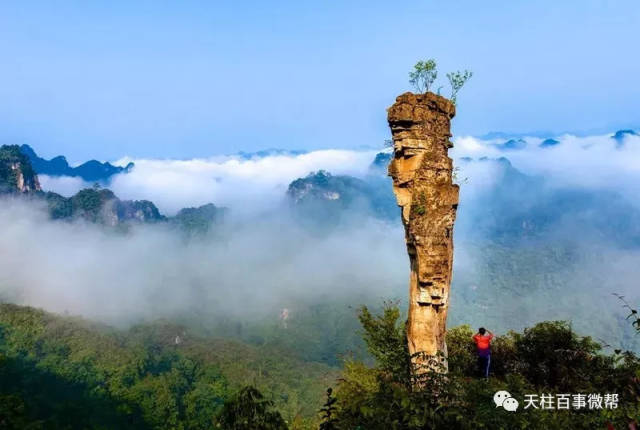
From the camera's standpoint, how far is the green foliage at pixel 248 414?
465cm

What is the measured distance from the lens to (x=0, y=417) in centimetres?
1182

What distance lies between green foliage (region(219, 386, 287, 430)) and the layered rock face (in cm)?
1133

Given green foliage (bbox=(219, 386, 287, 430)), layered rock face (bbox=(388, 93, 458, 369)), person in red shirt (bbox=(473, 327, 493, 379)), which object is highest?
layered rock face (bbox=(388, 93, 458, 369))

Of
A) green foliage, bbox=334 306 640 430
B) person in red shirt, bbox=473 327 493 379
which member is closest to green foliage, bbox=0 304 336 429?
green foliage, bbox=334 306 640 430

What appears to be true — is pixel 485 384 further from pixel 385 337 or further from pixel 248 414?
pixel 385 337

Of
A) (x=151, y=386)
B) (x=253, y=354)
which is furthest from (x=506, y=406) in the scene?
(x=253, y=354)

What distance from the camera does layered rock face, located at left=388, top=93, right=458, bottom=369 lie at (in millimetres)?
15188

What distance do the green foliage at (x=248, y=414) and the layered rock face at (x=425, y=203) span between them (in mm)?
11334

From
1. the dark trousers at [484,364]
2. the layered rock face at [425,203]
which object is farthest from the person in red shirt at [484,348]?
the layered rock face at [425,203]

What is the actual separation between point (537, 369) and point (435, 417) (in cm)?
1722

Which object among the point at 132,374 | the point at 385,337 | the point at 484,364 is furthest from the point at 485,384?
the point at 132,374

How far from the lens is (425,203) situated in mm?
15203

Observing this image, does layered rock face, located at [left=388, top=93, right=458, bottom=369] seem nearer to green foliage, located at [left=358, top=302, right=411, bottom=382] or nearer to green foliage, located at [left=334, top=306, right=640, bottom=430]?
green foliage, located at [left=334, top=306, right=640, bottom=430]

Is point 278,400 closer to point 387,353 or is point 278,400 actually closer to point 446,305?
point 387,353
